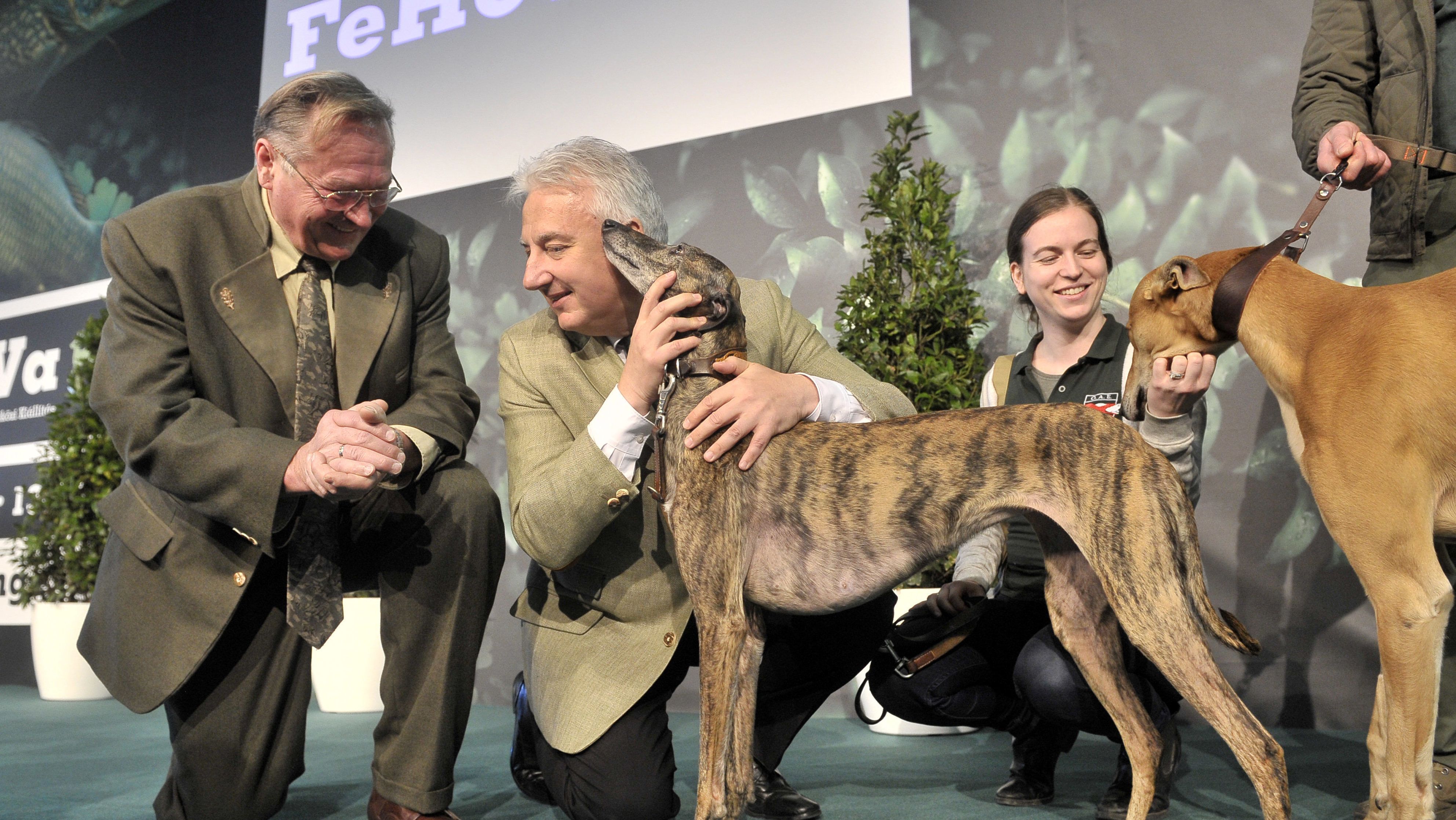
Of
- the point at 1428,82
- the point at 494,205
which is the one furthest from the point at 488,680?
the point at 1428,82

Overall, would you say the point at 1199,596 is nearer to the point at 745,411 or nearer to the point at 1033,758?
the point at 745,411

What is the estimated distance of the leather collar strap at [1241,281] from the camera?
7.63ft

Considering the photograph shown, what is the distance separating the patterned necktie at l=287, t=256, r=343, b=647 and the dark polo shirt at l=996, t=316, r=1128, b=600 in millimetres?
2007

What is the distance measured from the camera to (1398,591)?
2.07 meters

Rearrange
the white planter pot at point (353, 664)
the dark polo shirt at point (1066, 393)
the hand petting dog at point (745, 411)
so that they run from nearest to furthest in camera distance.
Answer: the hand petting dog at point (745, 411)
the dark polo shirt at point (1066, 393)
the white planter pot at point (353, 664)

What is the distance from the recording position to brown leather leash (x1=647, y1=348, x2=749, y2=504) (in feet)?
7.39

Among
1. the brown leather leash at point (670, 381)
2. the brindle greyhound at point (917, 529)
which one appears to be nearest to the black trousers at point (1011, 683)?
the brindle greyhound at point (917, 529)

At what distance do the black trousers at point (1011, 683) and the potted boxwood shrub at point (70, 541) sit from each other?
539 centimetres

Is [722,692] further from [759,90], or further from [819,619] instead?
[759,90]

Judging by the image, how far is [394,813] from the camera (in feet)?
8.68

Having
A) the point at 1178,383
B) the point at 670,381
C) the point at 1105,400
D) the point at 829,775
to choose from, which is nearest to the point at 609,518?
the point at 670,381

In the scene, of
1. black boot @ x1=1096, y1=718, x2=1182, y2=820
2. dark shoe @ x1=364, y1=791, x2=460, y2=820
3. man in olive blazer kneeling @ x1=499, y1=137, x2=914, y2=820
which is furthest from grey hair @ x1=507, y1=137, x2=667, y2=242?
black boot @ x1=1096, y1=718, x2=1182, y2=820

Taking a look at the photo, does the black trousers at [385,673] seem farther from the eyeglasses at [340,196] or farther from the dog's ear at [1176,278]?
the dog's ear at [1176,278]

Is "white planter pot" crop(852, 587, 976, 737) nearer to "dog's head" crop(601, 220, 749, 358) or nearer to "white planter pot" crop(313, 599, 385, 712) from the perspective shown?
"dog's head" crop(601, 220, 749, 358)
